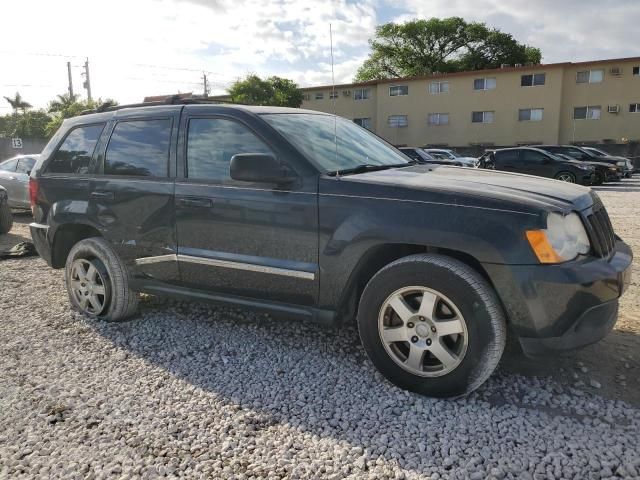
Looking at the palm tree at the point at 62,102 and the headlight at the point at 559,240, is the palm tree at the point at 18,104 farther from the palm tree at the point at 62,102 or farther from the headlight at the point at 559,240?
the headlight at the point at 559,240

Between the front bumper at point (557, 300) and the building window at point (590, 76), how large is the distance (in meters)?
35.5

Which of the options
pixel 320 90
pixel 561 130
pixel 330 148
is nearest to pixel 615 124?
pixel 561 130

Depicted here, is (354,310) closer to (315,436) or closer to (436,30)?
(315,436)

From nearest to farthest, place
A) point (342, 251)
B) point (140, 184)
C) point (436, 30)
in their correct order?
point (342, 251) < point (140, 184) < point (436, 30)

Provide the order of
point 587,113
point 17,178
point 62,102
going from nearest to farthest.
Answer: point 17,178 → point 587,113 → point 62,102

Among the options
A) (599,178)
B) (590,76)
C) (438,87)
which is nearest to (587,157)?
(599,178)

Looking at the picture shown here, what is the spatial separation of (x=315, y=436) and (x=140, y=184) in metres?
2.36

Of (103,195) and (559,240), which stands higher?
(103,195)

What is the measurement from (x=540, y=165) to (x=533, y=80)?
19.5 meters

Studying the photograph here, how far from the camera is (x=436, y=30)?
49.4 metres

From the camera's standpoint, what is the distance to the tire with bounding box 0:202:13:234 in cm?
866

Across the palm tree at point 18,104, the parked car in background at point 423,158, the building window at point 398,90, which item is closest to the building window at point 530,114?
the building window at point 398,90

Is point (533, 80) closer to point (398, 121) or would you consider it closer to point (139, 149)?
point (398, 121)

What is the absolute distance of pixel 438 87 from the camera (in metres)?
36.5
